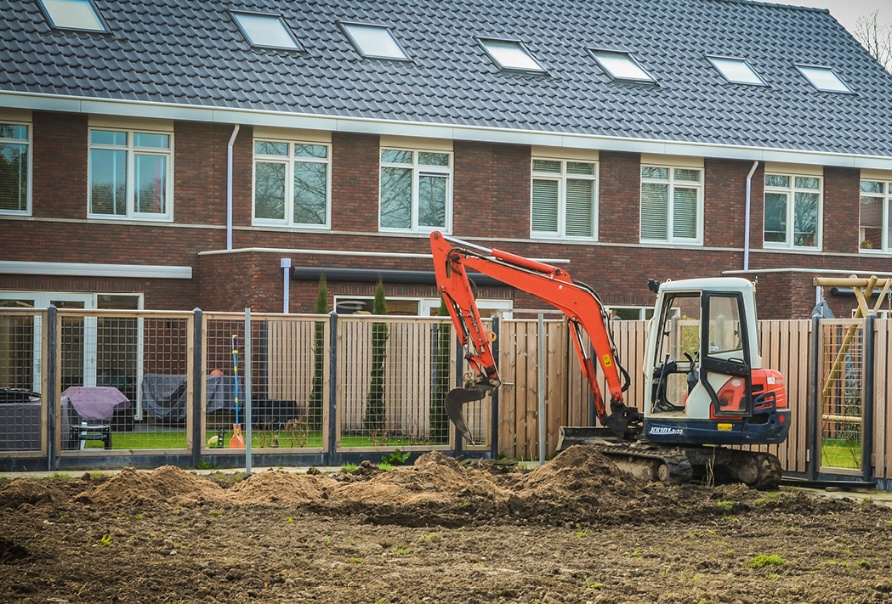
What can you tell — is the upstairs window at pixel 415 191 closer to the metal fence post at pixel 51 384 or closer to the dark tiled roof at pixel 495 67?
the dark tiled roof at pixel 495 67

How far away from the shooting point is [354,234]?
24.8 m

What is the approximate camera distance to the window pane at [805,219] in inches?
1127

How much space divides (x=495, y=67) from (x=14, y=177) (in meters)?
10.1

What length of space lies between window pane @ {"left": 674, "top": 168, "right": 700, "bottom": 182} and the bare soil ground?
1404 centimetres

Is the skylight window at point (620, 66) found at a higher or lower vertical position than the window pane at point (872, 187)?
higher

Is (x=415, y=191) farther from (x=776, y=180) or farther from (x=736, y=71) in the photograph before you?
(x=736, y=71)

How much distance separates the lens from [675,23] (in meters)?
31.0

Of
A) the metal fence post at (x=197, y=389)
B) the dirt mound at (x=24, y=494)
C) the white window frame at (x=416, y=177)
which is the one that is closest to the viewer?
the dirt mound at (x=24, y=494)

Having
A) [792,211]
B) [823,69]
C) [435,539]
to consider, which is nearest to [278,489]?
[435,539]

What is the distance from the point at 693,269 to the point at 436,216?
234 inches

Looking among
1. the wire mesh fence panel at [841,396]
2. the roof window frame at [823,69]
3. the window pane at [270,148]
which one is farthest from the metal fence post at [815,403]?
the roof window frame at [823,69]

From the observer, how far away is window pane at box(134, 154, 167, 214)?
23.6 metres

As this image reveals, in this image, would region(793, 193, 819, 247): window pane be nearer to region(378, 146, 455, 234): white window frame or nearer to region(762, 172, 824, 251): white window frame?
region(762, 172, 824, 251): white window frame

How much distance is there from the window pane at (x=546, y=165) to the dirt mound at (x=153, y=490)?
47.6 ft
